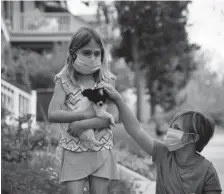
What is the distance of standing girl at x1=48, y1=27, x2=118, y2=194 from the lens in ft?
8.83

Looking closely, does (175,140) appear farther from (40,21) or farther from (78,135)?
(40,21)

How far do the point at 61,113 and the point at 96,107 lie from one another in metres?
0.21

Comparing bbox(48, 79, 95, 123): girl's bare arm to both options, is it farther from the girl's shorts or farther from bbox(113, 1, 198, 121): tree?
bbox(113, 1, 198, 121): tree

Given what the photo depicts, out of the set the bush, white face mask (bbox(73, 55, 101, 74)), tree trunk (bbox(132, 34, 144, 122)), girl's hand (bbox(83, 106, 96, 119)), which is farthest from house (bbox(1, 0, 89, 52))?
girl's hand (bbox(83, 106, 96, 119))

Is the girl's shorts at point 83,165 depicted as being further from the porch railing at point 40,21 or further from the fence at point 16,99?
the porch railing at point 40,21

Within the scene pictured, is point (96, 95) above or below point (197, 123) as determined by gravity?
above

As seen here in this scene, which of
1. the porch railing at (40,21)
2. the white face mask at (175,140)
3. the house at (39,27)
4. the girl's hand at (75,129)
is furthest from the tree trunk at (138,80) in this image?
the girl's hand at (75,129)

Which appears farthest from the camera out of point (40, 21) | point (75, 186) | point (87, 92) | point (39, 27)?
point (40, 21)

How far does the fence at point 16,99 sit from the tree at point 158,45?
34.4 feet

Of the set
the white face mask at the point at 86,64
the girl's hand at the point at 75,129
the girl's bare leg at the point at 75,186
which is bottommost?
Result: the girl's bare leg at the point at 75,186

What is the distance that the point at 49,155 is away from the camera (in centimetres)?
571

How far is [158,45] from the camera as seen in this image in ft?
74.0

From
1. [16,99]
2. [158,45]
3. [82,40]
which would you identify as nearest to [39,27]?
[158,45]

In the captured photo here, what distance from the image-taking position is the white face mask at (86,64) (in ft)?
8.78
